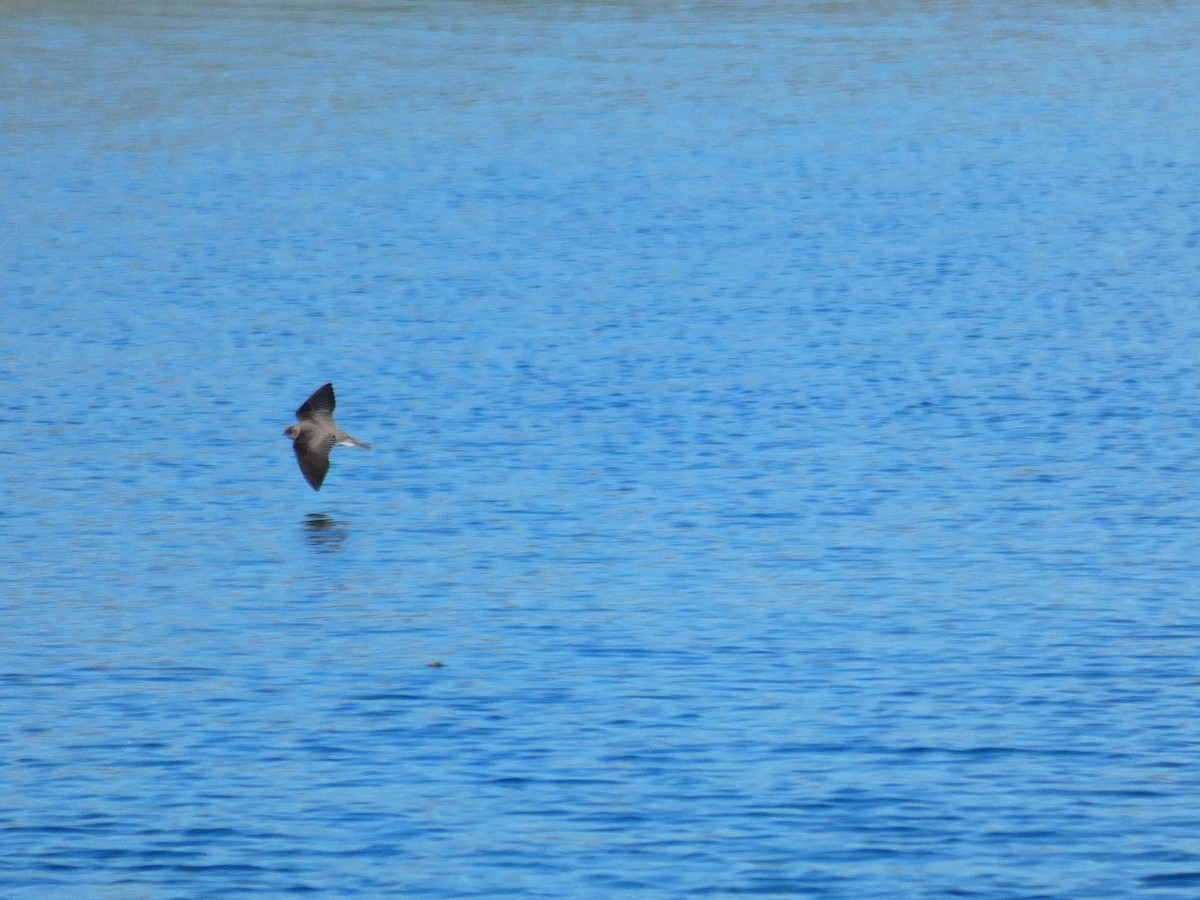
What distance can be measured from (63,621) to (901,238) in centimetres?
2938

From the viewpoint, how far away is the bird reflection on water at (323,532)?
1089 inches

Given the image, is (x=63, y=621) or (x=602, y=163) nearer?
(x=63, y=621)

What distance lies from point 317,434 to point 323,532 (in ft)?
3.70

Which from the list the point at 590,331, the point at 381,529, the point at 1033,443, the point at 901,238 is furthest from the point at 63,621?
the point at 901,238

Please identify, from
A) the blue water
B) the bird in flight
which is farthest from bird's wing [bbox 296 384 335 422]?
the blue water

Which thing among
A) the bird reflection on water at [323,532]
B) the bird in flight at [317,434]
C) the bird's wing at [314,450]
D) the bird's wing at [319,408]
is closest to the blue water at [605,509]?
the bird reflection on water at [323,532]

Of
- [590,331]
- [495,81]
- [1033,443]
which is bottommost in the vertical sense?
[1033,443]

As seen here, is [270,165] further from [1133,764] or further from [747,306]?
[1133,764]

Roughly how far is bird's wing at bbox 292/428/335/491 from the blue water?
827 mm

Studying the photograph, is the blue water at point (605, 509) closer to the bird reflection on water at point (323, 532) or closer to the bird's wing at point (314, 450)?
the bird reflection on water at point (323, 532)


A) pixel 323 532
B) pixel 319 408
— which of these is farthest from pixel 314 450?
pixel 323 532

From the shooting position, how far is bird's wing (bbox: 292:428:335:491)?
2794cm

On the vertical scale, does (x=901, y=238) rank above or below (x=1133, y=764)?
above

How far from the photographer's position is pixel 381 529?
2848 cm
